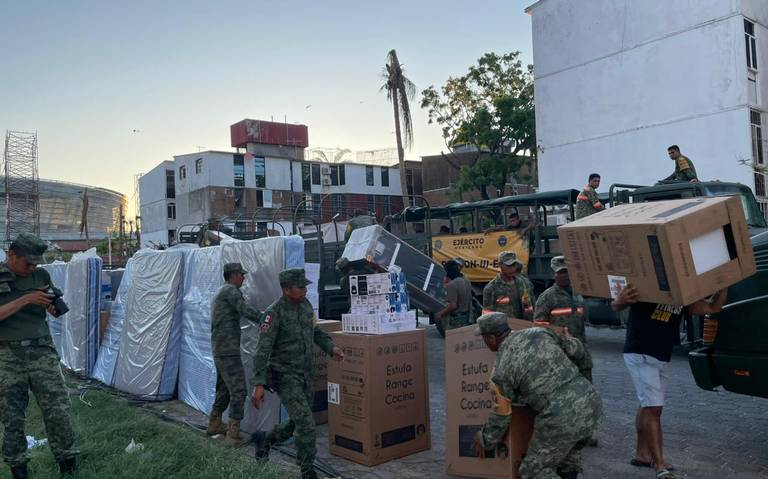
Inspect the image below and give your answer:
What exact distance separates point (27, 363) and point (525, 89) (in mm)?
25549

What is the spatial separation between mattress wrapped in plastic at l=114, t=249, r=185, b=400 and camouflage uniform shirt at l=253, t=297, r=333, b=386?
3.78 meters

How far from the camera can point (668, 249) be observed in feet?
12.1

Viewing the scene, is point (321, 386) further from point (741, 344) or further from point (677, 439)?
point (741, 344)

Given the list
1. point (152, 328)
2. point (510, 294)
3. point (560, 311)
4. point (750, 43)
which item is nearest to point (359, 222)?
point (152, 328)

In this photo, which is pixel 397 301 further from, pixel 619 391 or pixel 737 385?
pixel 619 391

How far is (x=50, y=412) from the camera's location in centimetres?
485

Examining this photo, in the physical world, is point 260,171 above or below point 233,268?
above

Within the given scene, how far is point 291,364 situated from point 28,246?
2329 mm

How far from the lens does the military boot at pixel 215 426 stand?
6.38 metres

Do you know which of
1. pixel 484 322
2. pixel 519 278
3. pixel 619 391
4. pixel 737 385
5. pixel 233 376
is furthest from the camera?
pixel 619 391

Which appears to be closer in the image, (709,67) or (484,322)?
(484,322)

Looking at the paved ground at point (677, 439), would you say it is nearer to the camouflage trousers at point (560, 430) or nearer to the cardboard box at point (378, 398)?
the cardboard box at point (378, 398)

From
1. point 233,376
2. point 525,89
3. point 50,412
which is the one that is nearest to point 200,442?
point 233,376

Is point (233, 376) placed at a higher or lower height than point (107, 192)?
lower
